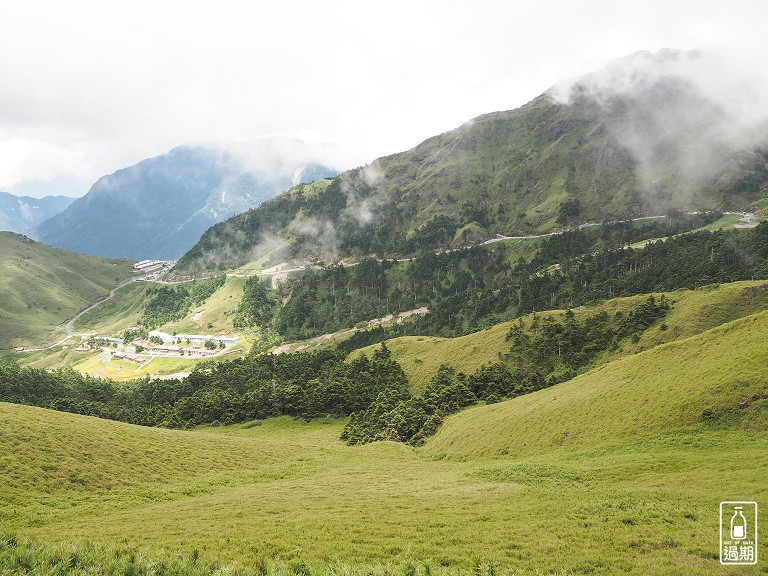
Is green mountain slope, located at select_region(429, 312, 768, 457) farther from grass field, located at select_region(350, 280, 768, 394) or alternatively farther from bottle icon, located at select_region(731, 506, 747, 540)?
grass field, located at select_region(350, 280, 768, 394)

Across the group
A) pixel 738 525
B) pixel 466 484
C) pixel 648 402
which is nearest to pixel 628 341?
pixel 648 402

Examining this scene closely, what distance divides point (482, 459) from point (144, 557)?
5110 centimetres

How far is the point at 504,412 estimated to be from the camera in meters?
75.6

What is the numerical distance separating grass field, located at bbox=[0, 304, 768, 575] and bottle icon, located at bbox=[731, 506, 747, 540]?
1157 mm

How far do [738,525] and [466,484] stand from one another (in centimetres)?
2472

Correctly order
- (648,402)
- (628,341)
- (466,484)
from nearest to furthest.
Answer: (466,484) → (648,402) → (628,341)

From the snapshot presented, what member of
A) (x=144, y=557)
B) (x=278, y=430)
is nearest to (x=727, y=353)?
(x=144, y=557)

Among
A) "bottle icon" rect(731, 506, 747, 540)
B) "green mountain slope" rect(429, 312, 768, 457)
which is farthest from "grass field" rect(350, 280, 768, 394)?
"bottle icon" rect(731, 506, 747, 540)

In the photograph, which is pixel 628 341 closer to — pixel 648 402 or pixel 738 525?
pixel 648 402

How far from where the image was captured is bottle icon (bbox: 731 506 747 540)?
79.6ft

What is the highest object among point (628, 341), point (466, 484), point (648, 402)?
point (628, 341)

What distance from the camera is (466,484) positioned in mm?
45531

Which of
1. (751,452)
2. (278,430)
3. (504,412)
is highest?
(751,452)

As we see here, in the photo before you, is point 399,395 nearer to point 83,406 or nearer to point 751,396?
point 751,396
